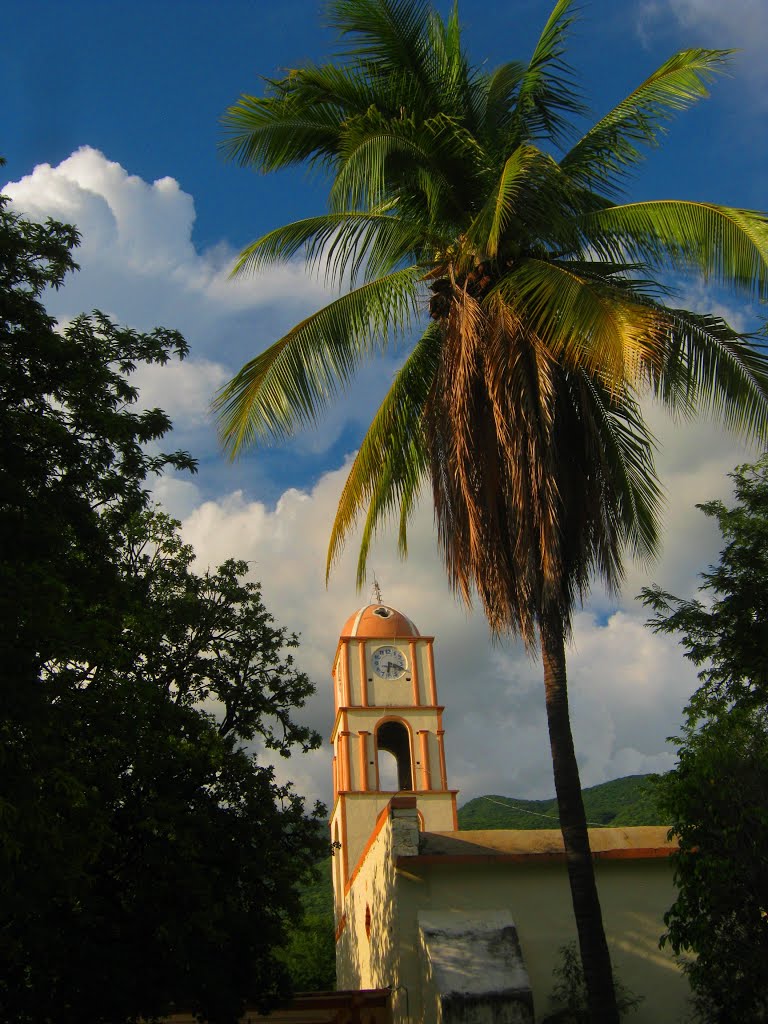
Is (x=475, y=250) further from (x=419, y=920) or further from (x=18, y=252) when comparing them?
(x=419, y=920)

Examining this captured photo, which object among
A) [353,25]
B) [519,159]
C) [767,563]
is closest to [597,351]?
[519,159]

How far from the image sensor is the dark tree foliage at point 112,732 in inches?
300

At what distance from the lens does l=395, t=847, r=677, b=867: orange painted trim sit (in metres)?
12.4

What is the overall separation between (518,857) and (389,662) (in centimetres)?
1672

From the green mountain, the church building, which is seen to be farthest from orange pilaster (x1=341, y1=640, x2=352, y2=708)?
the green mountain

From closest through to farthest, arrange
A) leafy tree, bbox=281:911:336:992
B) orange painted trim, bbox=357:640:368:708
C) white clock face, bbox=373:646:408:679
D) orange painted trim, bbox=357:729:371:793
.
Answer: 1. orange painted trim, bbox=357:729:371:793
2. orange painted trim, bbox=357:640:368:708
3. white clock face, bbox=373:646:408:679
4. leafy tree, bbox=281:911:336:992

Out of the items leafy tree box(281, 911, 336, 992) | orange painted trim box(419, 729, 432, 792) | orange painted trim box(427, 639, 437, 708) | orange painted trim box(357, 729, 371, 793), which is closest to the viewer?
orange painted trim box(357, 729, 371, 793)

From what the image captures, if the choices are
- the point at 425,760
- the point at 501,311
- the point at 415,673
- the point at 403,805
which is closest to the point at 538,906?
the point at 403,805

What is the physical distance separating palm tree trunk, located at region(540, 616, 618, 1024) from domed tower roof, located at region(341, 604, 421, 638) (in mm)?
21299

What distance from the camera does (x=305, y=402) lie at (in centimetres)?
952

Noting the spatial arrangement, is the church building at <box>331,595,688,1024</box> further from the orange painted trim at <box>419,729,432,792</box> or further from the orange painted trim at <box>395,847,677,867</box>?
the orange painted trim at <box>419,729,432,792</box>

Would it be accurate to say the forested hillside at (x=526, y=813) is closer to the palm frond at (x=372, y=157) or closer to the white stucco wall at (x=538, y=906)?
the white stucco wall at (x=538, y=906)

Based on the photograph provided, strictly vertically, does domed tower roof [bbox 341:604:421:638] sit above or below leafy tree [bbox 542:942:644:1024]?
above

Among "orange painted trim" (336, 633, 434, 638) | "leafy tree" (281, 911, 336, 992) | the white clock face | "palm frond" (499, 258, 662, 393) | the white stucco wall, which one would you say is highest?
"orange painted trim" (336, 633, 434, 638)
